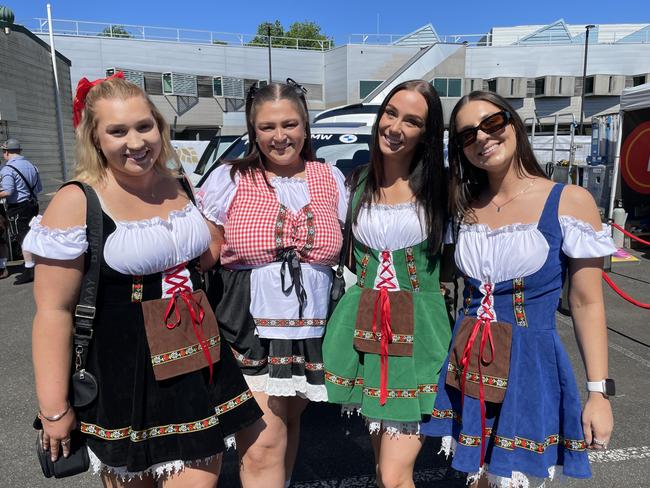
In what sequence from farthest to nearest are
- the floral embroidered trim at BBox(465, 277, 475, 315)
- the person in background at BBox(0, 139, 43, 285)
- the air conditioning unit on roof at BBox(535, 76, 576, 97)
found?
the air conditioning unit on roof at BBox(535, 76, 576, 97), the person in background at BBox(0, 139, 43, 285), the floral embroidered trim at BBox(465, 277, 475, 315)

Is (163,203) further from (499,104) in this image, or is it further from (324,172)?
(499,104)

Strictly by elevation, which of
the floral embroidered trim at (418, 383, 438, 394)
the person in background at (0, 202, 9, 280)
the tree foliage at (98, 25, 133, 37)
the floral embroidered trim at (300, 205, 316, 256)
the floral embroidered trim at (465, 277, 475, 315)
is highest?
the tree foliage at (98, 25, 133, 37)

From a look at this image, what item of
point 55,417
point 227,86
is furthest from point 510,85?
point 55,417

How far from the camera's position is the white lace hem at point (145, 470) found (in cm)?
172

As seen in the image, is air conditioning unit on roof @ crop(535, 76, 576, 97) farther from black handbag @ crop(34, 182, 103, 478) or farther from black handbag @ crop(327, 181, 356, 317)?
black handbag @ crop(34, 182, 103, 478)

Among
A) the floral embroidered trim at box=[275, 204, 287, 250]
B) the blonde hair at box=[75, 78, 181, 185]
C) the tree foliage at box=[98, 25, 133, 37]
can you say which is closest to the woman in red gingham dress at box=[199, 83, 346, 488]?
the floral embroidered trim at box=[275, 204, 287, 250]

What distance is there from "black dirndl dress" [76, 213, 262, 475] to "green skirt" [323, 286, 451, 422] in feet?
1.76

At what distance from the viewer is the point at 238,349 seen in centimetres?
205

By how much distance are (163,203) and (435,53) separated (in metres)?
32.2

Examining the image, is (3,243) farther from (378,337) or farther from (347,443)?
(378,337)

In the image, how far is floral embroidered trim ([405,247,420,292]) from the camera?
2.01 metres

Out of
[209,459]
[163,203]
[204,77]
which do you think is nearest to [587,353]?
[209,459]

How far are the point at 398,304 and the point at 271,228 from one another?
570mm

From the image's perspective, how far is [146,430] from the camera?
1.71 m
